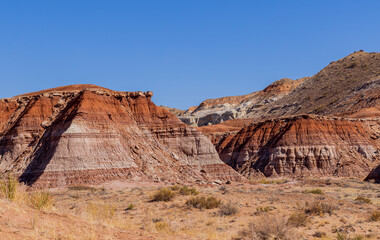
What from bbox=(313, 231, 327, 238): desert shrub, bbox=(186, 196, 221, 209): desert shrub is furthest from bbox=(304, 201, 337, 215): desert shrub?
bbox=(186, 196, 221, 209): desert shrub

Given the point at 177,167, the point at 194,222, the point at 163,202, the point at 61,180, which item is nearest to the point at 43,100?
the point at 61,180

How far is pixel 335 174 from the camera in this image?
48.9 meters

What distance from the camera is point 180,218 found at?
54.7ft

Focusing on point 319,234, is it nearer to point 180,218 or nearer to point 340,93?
point 180,218

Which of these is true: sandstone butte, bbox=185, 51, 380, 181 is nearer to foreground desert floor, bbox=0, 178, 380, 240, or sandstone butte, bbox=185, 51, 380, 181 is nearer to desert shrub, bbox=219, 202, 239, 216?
foreground desert floor, bbox=0, 178, 380, 240

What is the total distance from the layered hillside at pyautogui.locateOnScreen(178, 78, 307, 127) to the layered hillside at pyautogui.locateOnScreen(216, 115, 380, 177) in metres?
62.1

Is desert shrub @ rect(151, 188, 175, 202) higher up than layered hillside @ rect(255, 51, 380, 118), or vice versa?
layered hillside @ rect(255, 51, 380, 118)

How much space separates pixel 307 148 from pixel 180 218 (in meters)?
38.1

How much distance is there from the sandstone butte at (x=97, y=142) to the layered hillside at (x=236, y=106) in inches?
3207

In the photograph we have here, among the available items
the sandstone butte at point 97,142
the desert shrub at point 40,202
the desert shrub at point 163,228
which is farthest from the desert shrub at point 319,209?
the sandstone butte at point 97,142

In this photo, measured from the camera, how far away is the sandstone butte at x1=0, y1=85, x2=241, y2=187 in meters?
30.3

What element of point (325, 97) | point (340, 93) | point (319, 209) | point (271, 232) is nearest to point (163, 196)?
point (319, 209)

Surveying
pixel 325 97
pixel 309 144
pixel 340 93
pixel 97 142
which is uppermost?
pixel 340 93

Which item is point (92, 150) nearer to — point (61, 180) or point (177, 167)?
point (61, 180)
